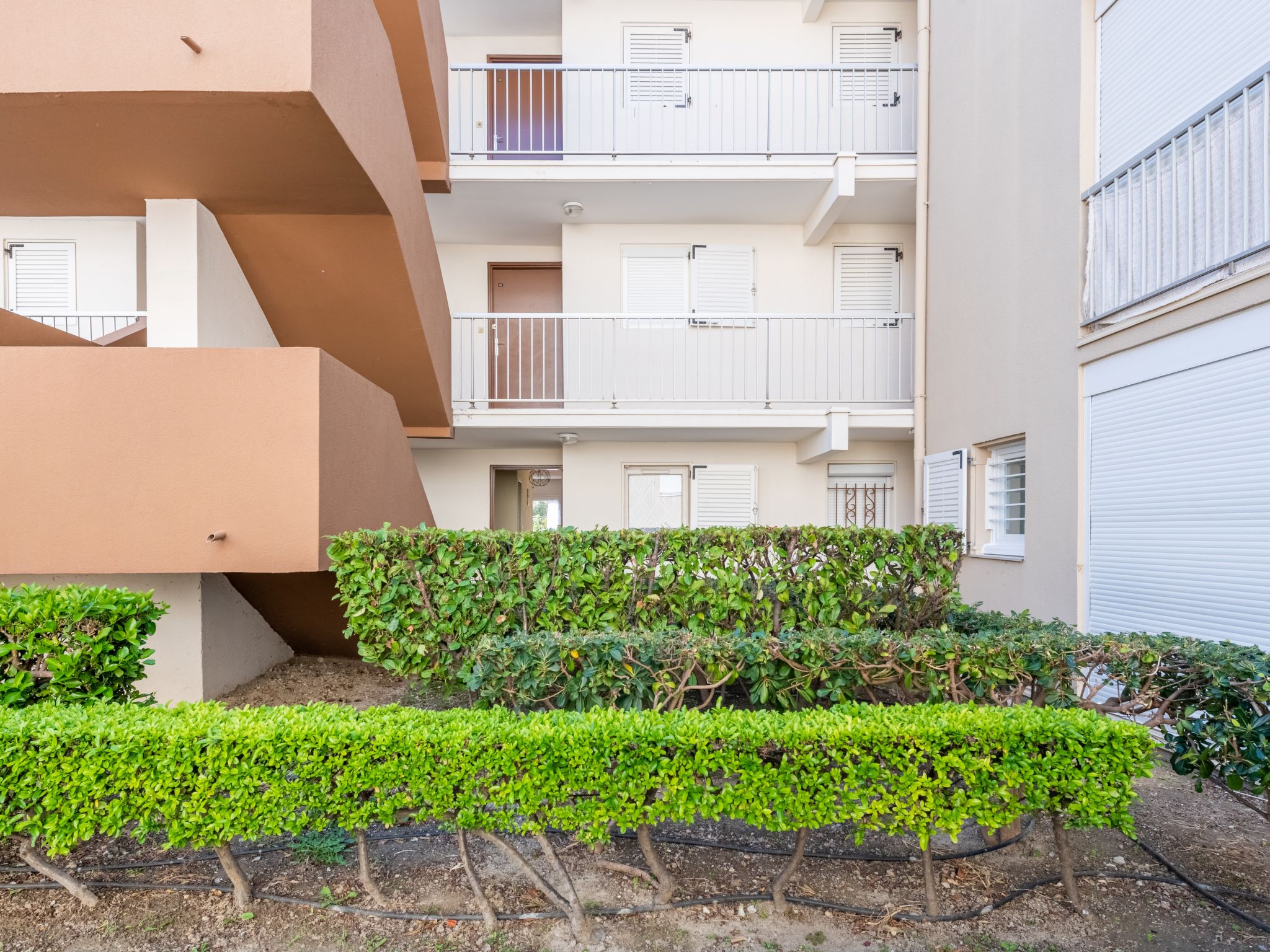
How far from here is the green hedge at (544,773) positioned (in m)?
2.96

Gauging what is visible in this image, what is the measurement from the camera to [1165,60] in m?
5.52

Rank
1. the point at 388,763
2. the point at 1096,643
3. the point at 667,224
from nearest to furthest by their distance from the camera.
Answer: the point at 388,763
the point at 1096,643
the point at 667,224

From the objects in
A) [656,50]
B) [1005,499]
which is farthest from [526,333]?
[1005,499]

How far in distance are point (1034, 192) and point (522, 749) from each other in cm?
705

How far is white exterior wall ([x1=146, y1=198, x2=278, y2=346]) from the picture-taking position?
219 inches

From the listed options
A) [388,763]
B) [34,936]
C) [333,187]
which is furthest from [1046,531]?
[34,936]

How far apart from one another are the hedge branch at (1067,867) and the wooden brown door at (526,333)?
7.65 meters

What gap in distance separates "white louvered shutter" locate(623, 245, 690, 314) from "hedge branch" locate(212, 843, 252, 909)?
8.23 meters

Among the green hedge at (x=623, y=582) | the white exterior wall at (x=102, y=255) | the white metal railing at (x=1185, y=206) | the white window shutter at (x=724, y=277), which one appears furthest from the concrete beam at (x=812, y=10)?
the white exterior wall at (x=102, y=255)

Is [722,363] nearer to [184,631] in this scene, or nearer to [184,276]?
[184,276]

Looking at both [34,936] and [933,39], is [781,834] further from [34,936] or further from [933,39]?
[933,39]

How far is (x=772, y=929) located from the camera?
3164 millimetres

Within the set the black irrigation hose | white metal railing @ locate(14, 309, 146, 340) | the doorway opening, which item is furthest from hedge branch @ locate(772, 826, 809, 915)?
white metal railing @ locate(14, 309, 146, 340)

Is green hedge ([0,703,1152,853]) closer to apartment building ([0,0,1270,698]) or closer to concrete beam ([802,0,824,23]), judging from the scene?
apartment building ([0,0,1270,698])
